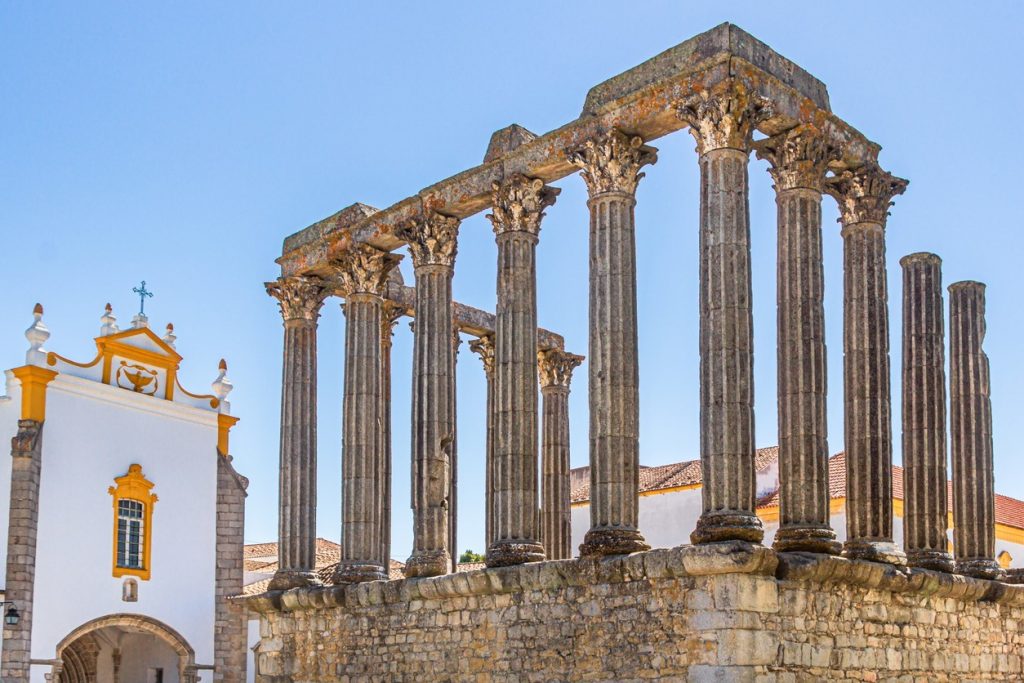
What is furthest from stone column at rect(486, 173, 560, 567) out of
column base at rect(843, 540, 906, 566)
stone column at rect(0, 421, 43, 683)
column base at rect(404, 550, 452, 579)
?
stone column at rect(0, 421, 43, 683)

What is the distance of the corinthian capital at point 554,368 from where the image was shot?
2578cm

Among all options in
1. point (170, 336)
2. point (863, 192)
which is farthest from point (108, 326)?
point (863, 192)

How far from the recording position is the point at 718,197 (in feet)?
53.0

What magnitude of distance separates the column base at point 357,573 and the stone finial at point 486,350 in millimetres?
5506

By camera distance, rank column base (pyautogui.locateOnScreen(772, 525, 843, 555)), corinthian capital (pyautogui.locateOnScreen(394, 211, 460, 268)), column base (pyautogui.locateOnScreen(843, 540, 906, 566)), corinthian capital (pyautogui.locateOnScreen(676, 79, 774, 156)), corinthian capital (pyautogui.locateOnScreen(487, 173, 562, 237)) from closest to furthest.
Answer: column base (pyautogui.locateOnScreen(772, 525, 843, 555)) → corinthian capital (pyautogui.locateOnScreen(676, 79, 774, 156)) → column base (pyautogui.locateOnScreen(843, 540, 906, 566)) → corinthian capital (pyautogui.locateOnScreen(487, 173, 562, 237)) → corinthian capital (pyautogui.locateOnScreen(394, 211, 460, 268))

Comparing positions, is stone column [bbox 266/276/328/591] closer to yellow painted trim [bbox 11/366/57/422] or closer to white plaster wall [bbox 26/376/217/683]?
yellow painted trim [bbox 11/366/57/422]

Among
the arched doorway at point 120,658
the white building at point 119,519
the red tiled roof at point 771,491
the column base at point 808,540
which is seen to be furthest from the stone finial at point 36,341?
the column base at point 808,540

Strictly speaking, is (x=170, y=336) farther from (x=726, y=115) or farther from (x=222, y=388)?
(x=726, y=115)

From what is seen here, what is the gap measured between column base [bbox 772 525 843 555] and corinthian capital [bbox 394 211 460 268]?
6.51m

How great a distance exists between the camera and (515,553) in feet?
58.5

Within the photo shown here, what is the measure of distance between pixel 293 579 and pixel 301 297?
4283 mm

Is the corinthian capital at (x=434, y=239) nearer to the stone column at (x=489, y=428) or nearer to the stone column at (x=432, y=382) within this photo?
the stone column at (x=432, y=382)

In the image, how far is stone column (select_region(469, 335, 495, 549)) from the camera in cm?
2307

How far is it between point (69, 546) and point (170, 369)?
183 inches
